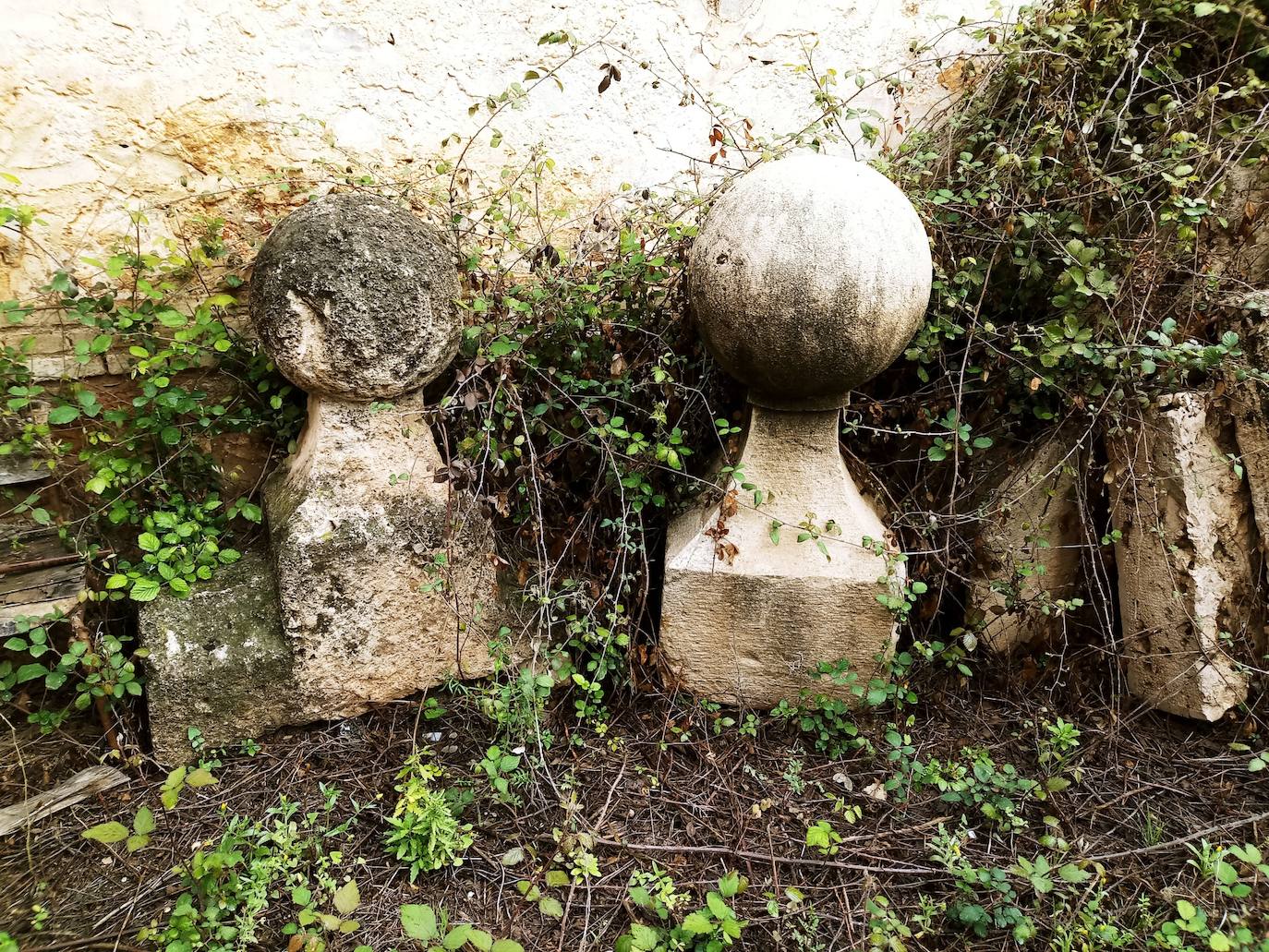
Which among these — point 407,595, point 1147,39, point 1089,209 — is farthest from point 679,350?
point 1147,39

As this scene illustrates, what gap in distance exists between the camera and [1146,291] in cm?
217

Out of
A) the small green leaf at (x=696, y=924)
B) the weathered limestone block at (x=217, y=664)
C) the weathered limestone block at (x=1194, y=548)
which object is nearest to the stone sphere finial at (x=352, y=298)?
the weathered limestone block at (x=217, y=664)

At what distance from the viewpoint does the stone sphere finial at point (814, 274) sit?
Result: 5.84 feet

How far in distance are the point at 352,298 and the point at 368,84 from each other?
2.95 feet

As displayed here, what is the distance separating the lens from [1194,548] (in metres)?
2.08

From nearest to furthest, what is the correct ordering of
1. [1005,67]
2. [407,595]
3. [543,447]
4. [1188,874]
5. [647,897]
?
[647,897]
[1188,874]
[407,595]
[543,447]
[1005,67]

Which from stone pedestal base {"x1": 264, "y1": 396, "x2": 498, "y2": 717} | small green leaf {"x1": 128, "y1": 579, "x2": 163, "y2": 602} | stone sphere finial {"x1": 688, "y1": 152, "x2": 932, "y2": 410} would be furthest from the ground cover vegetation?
stone sphere finial {"x1": 688, "y1": 152, "x2": 932, "y2": 410}

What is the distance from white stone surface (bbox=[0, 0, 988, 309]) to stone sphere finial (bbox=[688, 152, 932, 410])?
2.74 ft

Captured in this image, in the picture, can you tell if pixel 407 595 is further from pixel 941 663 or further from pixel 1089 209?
pixel 1089 209

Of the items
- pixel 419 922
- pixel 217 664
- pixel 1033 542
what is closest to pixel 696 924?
pixel 419 922

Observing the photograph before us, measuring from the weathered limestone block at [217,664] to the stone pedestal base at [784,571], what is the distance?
1.08 meters

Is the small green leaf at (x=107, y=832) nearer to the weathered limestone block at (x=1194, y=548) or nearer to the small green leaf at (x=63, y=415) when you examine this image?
the small green leaf at (x=63, y=415)

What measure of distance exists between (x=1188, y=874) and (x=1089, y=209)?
5.76ft

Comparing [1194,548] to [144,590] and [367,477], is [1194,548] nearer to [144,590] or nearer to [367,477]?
[367,477]
